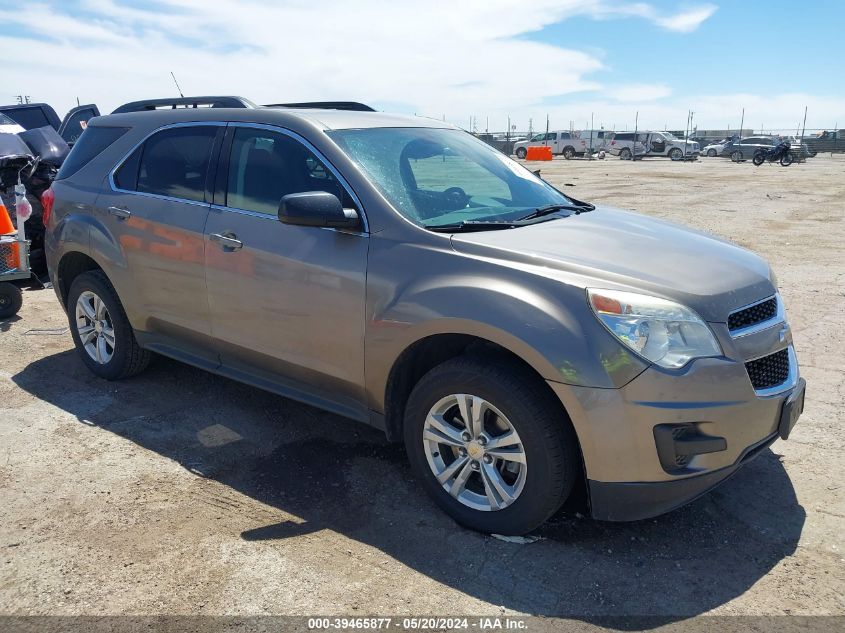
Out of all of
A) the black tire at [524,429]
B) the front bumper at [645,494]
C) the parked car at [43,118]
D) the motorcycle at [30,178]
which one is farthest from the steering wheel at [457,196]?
the parked car at [43,118]

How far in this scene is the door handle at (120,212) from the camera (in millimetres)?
4566

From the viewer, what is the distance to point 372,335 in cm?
337

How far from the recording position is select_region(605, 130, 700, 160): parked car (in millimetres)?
43822

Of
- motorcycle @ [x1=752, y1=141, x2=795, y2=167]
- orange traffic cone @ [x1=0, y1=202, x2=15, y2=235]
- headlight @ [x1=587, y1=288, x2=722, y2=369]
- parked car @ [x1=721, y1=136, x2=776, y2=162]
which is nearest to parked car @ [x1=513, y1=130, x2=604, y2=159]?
parked car @ [x1=721, y1=136, x2=776, y2=162]

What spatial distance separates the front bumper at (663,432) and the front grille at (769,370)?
2.8 inches

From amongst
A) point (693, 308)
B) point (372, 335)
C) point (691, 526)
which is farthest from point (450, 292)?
point (691, 526)

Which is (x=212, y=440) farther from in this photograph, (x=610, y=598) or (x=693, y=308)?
(x=693, y=308)

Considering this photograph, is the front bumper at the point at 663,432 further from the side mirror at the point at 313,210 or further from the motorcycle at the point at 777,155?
the motorcycle at the point at 777,155

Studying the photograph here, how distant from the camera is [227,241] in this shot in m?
3.92

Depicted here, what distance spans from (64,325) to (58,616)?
4549mm

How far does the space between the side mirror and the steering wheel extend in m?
0.62

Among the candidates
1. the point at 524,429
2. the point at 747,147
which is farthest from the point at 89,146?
the point at 747,147

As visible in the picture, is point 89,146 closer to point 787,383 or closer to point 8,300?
point 8,300

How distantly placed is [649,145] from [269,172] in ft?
149
